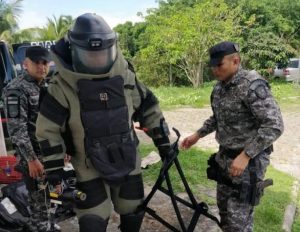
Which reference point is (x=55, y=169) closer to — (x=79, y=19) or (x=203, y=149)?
(x=79, y=19)

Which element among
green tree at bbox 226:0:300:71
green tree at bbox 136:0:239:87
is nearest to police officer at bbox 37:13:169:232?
green tree at bbox 136:0:239:87

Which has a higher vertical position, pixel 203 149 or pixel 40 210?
pixel 40 210

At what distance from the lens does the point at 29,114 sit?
11.0 ft

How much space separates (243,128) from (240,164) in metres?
0.29

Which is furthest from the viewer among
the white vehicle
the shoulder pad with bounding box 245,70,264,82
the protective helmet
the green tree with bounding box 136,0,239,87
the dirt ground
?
the white vehicle

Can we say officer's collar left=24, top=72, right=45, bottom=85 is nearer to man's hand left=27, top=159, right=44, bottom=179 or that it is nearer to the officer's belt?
man's hand left=27, top=159, right=44, bottom=179

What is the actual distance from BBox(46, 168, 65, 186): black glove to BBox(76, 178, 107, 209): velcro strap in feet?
0.43

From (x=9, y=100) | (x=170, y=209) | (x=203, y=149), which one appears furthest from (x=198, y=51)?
(x=9, y=100)

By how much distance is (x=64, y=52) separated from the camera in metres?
2.54

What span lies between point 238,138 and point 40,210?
1.83 metres

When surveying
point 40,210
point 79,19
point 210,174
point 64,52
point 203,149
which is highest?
point 79,19

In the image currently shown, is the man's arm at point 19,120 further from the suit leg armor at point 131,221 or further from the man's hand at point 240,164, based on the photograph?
the man's hand at point 240,164

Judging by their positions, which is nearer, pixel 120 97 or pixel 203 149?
pixel 120 97

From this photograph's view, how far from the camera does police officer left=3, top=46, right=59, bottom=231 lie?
10.7ft
